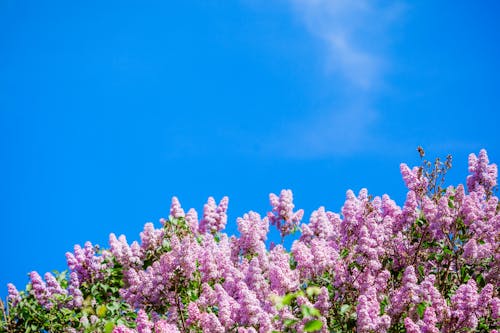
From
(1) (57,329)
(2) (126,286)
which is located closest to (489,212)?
(2) (126,286)

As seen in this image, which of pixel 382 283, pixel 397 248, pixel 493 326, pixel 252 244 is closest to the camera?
pixel 493 326

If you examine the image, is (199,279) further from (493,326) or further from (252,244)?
(493,326)

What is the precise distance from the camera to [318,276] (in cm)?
786

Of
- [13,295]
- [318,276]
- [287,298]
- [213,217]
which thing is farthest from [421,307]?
[13,295]

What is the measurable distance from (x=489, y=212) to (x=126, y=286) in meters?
6.09

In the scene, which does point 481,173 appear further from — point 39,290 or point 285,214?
point 39,290

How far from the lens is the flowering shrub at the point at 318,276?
6664mm

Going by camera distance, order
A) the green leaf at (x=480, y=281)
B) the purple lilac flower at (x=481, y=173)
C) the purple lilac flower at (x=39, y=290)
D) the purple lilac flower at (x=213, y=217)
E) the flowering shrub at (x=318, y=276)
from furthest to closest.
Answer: the purple lilac flower at (x=213, y=217) → the purple lilac flower at (x=481, y=173) → the purple lilac flower at (x=39, y=290) → the green leaf at (x=480, y=281) → the flowering shrub at (x=318, y=276)

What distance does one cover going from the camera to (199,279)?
8.60 metres

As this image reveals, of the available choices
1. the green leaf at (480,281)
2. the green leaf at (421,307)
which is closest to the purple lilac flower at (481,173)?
the green leaf at (480,281)

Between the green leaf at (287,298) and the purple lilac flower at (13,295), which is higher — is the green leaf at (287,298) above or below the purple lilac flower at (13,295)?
below

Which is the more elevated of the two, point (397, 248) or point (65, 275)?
point (65, 275)

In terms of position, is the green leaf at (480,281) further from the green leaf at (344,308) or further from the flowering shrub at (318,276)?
the green leaf at (344,308)

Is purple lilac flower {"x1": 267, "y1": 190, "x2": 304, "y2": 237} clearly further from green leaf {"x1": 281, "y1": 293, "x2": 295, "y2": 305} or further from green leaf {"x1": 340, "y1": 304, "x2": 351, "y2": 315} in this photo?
green leaf {"x1": 281, "y1": 293, "x2": 295, "y2": 305}
